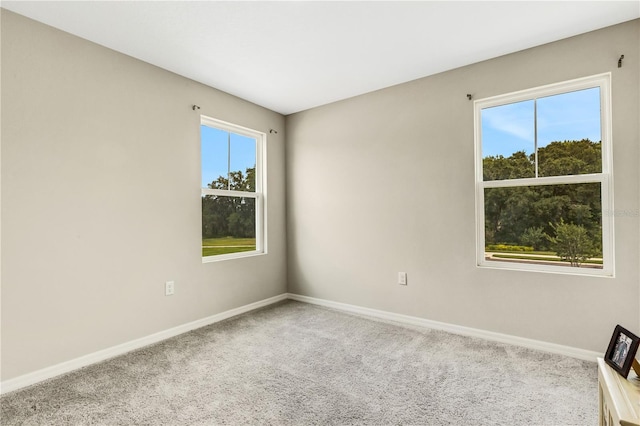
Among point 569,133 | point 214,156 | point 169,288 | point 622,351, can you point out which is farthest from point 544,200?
point 169,288

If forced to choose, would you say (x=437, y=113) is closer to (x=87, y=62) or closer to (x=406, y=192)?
(x=406, y=192)

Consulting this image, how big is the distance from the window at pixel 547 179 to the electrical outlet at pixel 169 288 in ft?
9.19

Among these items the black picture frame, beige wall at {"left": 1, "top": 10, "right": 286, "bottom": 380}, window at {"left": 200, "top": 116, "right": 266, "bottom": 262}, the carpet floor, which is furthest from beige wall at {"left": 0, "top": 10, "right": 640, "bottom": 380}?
the black picture frame

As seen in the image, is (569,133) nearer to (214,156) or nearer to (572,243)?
(572,243)

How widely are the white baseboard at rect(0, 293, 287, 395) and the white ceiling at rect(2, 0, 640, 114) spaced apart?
2.37 metres

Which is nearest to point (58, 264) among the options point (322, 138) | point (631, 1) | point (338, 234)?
point (338, 234)

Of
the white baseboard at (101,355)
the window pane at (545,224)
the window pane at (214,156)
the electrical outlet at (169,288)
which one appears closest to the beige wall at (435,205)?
the window pane at (545,224)

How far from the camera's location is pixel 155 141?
2.81m

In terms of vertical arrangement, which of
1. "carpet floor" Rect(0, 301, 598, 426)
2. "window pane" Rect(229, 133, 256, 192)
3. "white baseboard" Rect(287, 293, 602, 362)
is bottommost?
"carpet floor" Rect(0, 301, 598, 426)

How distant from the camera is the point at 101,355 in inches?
95.3

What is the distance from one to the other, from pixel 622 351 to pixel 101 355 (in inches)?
123

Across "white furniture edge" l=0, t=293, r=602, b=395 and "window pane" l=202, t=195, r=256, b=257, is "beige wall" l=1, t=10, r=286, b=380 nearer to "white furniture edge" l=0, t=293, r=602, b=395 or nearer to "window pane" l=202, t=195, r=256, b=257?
"white furniture edge" l=0, t=293, r=602, b=395

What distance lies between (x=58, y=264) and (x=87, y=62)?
1.51 m

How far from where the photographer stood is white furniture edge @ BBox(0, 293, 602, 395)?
2113 mm
